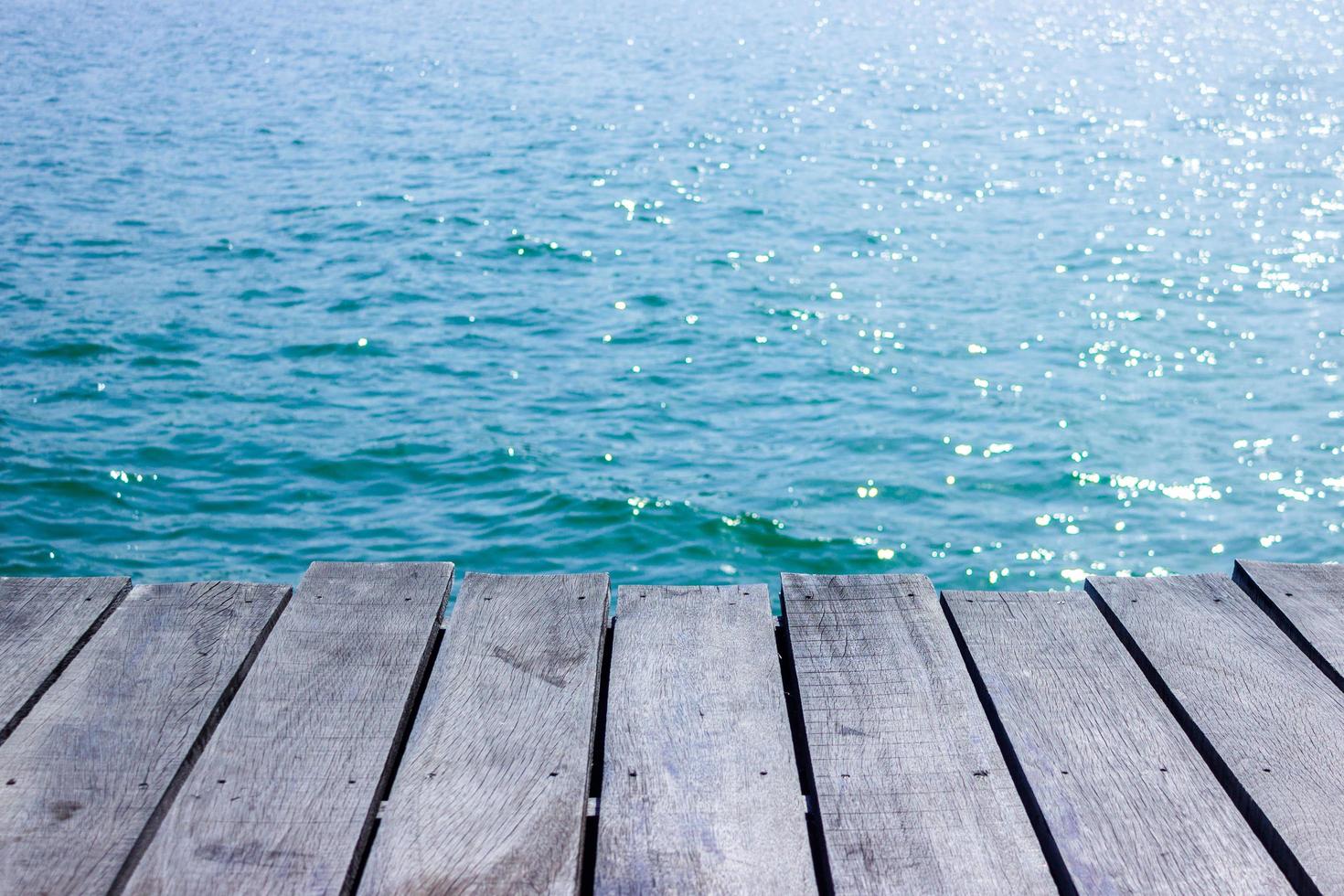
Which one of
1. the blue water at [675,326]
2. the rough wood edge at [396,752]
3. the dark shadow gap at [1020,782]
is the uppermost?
the dark shadow gap at [1020,782]

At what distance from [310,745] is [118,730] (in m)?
0.26

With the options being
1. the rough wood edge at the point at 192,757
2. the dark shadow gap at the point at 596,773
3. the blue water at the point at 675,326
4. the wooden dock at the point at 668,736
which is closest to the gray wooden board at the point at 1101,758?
the wooden dock at the point at 668,736

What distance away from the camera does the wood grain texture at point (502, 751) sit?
1.42 metres

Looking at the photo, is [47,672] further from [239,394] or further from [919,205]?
[919,205]

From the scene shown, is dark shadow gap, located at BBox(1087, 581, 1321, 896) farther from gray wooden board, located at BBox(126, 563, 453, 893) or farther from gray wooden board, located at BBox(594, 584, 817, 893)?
gray wooden board, located at BBox(126, 563, 453, 893)

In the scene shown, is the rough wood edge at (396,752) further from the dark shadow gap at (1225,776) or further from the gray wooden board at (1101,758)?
the dark shadow gap at (1225,776)

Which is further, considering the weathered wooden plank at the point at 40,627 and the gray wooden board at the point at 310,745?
the weathered wooden plank at the point at 40,627

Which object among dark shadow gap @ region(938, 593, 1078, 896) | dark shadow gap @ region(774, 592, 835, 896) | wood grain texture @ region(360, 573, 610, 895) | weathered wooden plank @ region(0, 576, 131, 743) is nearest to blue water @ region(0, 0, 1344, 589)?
weathered wooden plank @ region(0, 576, 131, 743)

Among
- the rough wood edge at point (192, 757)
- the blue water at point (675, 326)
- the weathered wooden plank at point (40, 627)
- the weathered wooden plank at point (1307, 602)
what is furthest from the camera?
the blue water at point (675, 326)

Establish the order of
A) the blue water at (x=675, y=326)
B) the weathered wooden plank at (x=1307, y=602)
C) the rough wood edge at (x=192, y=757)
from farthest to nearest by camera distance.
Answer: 1. the blue water at (x=675, y=326)
2. the weathered wooden plank at (x=1307, y=602)
3. the rough wood edge at (x=192, y=757)

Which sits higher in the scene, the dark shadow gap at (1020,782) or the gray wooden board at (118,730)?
the dark shadow gap at (1020,782)

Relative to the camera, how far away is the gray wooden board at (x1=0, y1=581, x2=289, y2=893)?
1427 mm

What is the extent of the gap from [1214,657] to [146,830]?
1.50 m

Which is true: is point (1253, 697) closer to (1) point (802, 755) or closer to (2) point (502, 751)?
(1) point (802, 755)
